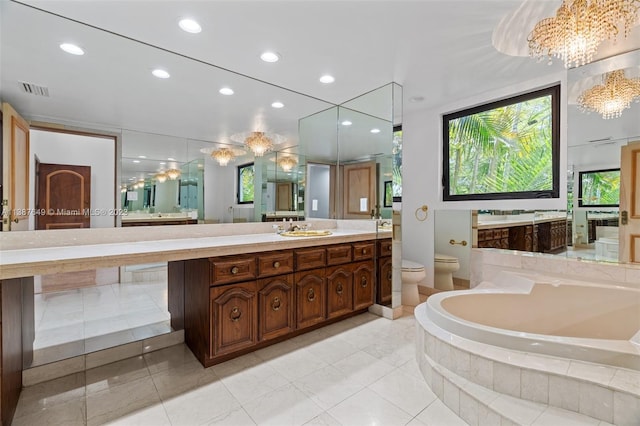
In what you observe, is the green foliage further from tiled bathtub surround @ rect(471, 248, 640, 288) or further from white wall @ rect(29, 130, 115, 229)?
white wall @ rect(29, 130, 115, 229)

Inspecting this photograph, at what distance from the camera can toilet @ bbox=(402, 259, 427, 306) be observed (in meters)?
3.08

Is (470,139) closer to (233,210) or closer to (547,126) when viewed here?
(547,126)

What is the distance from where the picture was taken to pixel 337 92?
2920 mm

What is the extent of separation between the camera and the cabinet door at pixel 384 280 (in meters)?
2.94

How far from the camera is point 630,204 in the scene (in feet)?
7.15

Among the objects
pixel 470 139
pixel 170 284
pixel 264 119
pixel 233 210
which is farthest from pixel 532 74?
pixel 170 284

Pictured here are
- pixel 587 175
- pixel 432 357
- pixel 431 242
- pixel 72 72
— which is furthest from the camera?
pixel 431 242

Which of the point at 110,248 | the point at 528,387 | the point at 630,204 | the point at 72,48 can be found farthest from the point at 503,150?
the point at 72,48

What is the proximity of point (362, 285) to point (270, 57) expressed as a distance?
2.21 metres

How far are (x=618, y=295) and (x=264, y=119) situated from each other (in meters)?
3.15

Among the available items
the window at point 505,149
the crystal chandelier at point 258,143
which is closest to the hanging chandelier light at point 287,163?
the crystal chandelier at point 258,143

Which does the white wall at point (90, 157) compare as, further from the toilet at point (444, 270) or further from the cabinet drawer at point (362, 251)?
the toilet at point (444, 270)

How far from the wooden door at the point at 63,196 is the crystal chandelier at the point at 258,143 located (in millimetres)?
1230

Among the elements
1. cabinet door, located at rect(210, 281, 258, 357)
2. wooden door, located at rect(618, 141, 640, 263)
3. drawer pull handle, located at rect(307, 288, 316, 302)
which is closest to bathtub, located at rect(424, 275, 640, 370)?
wooden door, located at rect(618, 141, 640, 263)
